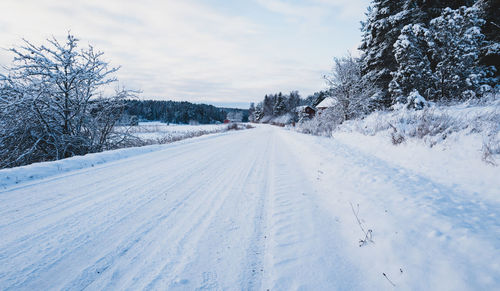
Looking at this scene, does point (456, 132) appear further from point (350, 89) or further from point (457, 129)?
point (350, 89)

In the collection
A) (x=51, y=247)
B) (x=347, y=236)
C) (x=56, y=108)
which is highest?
(x=56, y=108)

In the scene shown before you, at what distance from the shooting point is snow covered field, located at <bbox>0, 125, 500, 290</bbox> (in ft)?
5.58

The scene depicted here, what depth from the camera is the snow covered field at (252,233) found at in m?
1.70

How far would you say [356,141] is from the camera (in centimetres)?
1013

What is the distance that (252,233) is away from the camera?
8.18ft

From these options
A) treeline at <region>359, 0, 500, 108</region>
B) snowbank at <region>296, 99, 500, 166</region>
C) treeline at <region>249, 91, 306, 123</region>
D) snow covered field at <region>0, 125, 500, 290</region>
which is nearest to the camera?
snow covered field at <region>0, 125, 500, 290</region>

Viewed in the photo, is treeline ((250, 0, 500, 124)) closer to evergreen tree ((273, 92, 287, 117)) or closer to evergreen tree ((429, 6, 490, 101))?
evergreen tree ((429, 6, 490, 101))

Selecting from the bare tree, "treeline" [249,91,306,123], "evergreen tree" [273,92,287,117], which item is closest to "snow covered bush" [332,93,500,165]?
the bare tree


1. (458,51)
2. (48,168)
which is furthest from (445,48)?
(48,168)

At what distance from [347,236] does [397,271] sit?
722 millimetres

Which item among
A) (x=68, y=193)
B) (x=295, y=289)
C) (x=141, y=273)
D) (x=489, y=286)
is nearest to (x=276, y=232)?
(x=295, y=289)

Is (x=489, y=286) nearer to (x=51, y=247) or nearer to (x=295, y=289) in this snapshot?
(x=295, y=289)

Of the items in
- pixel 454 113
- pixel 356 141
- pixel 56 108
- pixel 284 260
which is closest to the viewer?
pixel 284 260

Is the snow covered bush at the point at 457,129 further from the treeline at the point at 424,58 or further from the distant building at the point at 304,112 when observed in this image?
the distant building at the point at 304,112
